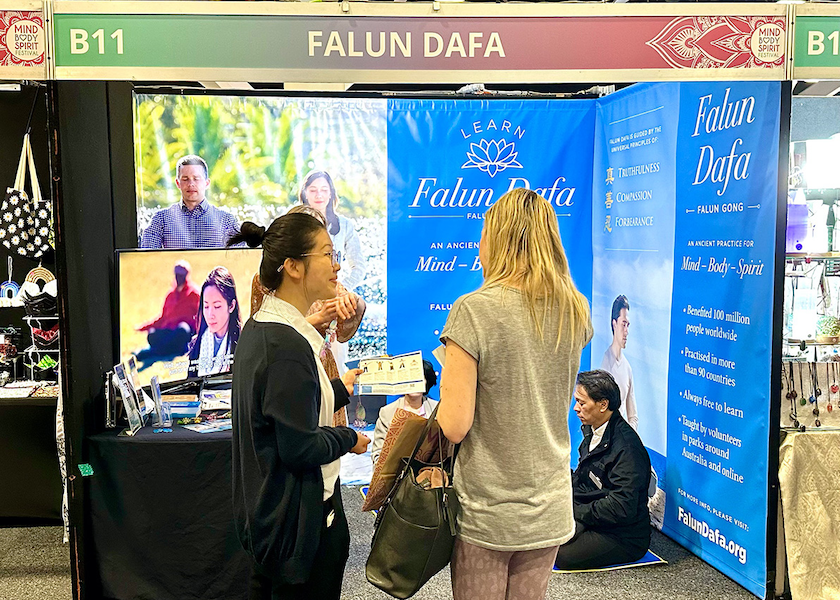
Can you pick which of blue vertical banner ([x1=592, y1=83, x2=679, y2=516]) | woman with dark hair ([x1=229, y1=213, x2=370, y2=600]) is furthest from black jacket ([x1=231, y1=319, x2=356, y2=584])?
blue vertical banner ([x1=592, y1=83, x2=679, y2=516])

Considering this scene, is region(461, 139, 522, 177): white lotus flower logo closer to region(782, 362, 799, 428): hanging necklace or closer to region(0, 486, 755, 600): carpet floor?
region(782, 362, 799, 428): hanging necklace

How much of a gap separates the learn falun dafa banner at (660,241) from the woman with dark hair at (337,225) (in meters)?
0.20

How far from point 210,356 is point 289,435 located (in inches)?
73.6

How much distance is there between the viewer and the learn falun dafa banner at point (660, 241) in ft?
10.5

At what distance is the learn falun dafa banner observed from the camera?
3.20 m

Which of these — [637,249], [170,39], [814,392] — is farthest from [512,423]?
[637,249]

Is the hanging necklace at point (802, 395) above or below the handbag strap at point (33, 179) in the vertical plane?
below

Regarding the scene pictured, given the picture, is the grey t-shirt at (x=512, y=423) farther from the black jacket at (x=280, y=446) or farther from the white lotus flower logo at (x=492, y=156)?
the white lotus flower logo at (x=492, y=156)

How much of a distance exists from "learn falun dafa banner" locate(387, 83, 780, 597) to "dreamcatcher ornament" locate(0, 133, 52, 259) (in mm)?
1884

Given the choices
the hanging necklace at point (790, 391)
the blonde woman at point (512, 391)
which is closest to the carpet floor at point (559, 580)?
the hanging necklace at point (790, 391)

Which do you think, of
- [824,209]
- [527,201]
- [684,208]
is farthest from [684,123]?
[527,201]

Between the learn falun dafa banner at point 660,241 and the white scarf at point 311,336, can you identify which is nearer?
the white scarf at point 311,336

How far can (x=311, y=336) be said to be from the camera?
1.78m

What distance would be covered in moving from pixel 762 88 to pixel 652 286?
116cm
